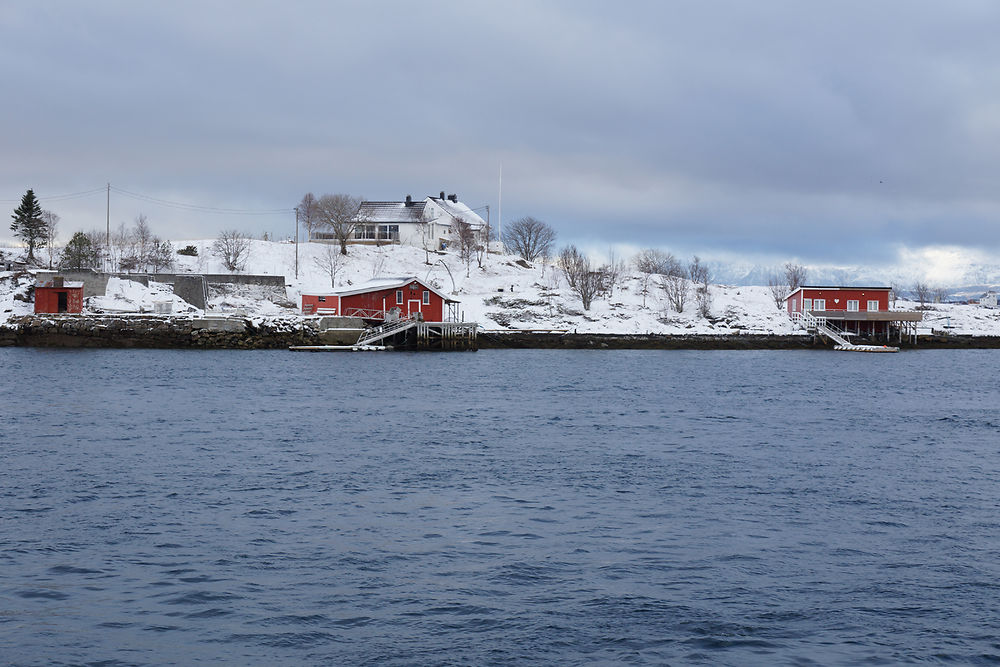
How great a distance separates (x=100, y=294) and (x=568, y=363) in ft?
136

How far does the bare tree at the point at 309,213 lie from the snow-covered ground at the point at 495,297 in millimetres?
5099

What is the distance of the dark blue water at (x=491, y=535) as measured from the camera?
39.4 feet

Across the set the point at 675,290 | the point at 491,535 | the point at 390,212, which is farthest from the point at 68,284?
the point at 491,535

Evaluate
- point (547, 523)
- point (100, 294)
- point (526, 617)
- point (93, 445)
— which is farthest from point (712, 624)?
point (100, 294)

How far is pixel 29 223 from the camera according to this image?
310ft

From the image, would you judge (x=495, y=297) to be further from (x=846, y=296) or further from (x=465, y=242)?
(x=846, y=296)

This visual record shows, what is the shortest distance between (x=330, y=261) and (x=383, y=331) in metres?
34.2

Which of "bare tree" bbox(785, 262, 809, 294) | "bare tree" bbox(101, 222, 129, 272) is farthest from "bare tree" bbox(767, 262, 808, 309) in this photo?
"bare tree" bbox(101, 222, 129, 272)

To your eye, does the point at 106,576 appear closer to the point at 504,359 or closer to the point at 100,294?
the point at 504,359

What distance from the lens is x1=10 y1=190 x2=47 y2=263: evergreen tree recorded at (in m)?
94.6

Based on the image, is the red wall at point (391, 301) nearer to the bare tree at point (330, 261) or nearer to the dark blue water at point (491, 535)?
the bare tree at point (330, 261)

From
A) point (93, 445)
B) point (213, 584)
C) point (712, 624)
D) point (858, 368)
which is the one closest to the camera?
point (712, 624)

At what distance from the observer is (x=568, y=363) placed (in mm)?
63719

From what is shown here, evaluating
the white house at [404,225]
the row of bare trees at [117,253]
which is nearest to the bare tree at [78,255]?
the row of bare trees at [117,253]
